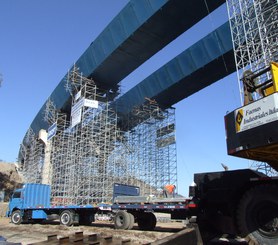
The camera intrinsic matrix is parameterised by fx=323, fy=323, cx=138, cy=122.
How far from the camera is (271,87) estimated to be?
7.00 meters

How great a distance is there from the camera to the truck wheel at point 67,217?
19.0m

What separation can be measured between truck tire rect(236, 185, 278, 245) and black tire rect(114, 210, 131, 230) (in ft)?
26.9

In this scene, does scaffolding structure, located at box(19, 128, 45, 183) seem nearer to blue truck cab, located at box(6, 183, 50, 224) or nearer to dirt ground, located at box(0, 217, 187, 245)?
blue truck cab, located at box(6, 183, 50, 224)

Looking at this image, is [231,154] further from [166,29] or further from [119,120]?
[119,120]

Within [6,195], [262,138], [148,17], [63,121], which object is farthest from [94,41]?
[6,195]

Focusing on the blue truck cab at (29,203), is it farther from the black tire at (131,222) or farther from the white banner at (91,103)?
the black tire at (131,222)

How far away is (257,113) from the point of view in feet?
21.5

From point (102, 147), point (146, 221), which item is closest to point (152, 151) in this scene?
point (102, 147)

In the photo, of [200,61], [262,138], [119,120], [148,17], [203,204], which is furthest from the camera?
[119,120]

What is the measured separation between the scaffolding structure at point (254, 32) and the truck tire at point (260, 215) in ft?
40.3

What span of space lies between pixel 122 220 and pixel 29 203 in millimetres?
10367

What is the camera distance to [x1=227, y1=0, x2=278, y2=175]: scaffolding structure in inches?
766

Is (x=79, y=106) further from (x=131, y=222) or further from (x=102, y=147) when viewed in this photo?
(x=131, y=222)

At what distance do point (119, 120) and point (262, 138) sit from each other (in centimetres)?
2887
